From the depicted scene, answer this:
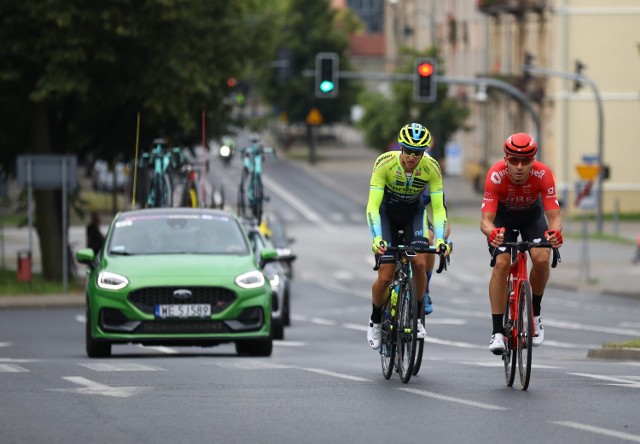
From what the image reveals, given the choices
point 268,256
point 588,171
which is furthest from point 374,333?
point 588,171

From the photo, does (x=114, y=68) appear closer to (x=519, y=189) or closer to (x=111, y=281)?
(x=111, y=281)

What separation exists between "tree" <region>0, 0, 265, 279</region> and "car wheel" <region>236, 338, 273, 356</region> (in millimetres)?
17417

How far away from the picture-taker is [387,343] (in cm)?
1317

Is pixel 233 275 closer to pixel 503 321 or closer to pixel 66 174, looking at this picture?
pixel 503 321

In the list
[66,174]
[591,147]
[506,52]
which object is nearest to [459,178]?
[506,52]

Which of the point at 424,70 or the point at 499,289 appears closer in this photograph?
the point at 499,289

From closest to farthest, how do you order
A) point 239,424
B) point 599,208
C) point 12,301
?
point 239,424 < point 12,301 < point 599,208

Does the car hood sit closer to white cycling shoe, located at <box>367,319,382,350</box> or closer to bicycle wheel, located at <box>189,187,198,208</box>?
white cycling shoe, located at <box>367,319,382,350</box>

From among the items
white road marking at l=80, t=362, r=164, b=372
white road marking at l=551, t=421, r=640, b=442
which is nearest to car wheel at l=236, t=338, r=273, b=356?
white road marking at l=80, t=362, r=164, b=372

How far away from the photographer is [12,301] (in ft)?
109

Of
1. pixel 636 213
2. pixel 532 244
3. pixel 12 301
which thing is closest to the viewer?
pixel 532 244

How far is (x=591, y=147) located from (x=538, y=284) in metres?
61.4

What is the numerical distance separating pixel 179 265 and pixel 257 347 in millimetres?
1286

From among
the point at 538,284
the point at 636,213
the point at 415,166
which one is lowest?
the point at 636,213
